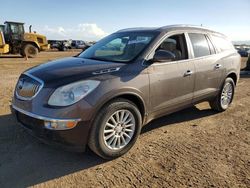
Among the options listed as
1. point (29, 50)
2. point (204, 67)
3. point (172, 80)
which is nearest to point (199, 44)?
point (204, 67)

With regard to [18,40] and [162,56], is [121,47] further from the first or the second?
[18,40]

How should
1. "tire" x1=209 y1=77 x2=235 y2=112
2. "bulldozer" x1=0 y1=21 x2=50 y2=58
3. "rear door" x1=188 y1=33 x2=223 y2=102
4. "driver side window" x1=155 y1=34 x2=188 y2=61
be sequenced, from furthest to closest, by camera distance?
1. "bulldozer" x1=0 y1=21 x2=50 y2=58
2. "tire" x1=209 y1=77 x2=235 y2=112
3. "rear door" x1=188 y1=33 x2=223 y2=102
4. "driver side window" x1=155 y1=34 x2=188 y2=61

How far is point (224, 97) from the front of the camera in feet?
18.7

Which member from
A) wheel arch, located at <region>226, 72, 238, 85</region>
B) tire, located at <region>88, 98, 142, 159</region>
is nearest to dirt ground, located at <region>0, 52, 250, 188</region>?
tire, located at <region>88, 98, 142, 159</region>

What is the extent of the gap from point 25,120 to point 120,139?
1.30 meters

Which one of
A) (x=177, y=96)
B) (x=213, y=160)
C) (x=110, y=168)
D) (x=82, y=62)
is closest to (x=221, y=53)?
(x=177, y=96)

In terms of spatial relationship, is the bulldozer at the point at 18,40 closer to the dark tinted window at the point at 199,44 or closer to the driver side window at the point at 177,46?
the dark tinted window at the point at 199,44

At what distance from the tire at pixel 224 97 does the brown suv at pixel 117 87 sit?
367 millimetres

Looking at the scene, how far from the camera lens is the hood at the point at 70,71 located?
3.24 metres

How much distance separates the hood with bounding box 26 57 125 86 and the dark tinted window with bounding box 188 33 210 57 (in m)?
1.73

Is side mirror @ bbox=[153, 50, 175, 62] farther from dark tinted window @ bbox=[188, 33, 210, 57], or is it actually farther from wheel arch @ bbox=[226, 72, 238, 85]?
wheel arch @ bbox=[226, 72, 238, 85]

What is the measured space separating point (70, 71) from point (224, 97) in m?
3.73

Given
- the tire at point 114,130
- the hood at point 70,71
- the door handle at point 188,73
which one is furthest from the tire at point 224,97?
the hood at point 70,71

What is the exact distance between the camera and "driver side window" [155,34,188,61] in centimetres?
436
